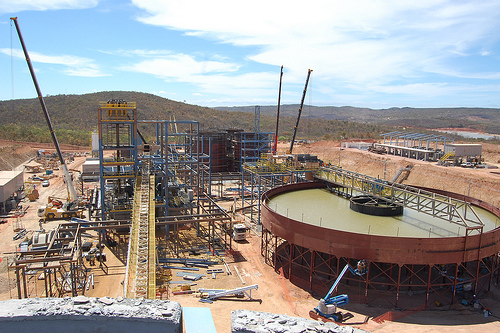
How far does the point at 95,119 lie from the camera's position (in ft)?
480

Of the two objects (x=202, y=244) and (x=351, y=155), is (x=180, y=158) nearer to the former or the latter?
(x=202, y=244)

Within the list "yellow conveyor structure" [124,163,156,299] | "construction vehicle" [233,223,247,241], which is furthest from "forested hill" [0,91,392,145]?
"yellow conveyor structure" [124,163,156,299]

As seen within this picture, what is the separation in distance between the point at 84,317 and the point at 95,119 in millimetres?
149725

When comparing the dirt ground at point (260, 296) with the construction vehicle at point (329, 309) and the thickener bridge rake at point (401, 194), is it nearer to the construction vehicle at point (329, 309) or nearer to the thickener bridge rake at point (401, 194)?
the construction vehicle at point (329, 309)

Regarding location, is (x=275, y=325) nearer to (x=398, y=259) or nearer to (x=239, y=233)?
(x=398, y=259)

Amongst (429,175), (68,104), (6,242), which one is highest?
(68,104)

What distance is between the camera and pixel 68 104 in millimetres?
159625

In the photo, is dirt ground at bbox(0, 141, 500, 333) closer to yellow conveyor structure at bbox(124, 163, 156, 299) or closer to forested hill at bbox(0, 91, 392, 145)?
yellow conveyor structure at bbox(124, 163, 156, 299)

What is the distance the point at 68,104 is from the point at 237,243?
493ft

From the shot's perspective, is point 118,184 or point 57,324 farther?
point 118,184

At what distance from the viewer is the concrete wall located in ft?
30.1

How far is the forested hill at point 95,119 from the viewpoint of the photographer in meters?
116

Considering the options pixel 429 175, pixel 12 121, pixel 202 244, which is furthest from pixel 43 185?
pixel 12 121

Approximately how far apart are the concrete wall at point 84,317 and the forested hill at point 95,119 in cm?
10499
